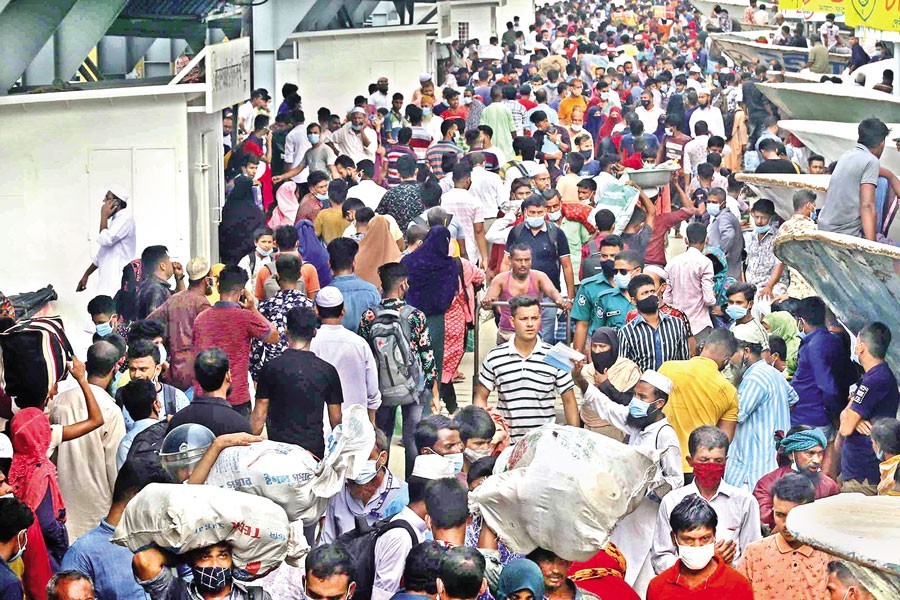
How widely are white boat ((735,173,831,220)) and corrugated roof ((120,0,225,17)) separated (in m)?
7.70

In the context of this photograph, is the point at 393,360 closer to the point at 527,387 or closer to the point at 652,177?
the point at 527,387

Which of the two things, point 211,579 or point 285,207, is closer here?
point 211,579

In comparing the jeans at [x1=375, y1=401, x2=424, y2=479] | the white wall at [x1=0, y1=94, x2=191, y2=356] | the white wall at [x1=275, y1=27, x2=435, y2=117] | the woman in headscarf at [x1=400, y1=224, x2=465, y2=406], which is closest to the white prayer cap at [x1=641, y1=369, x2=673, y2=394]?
the jeans at [x1=375, y1=401, x2=424, y2=479]

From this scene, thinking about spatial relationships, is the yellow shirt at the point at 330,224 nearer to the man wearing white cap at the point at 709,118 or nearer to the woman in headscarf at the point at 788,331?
the woman in headscarf at the point at 788,331

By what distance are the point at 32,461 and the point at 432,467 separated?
170 cm

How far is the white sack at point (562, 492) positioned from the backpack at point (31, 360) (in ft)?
7.19

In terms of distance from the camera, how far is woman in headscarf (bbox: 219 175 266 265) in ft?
42.4

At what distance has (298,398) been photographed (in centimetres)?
767

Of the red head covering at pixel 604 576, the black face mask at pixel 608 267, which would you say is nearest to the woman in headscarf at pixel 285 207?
the black face mask at pixel 608 267

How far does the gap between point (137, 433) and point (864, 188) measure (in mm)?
5090

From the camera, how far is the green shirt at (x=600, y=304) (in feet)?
31.6

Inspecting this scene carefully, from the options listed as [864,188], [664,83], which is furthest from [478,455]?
[664,83]

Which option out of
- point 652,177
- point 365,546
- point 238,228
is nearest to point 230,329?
point 365,546

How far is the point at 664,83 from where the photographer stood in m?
24.9
